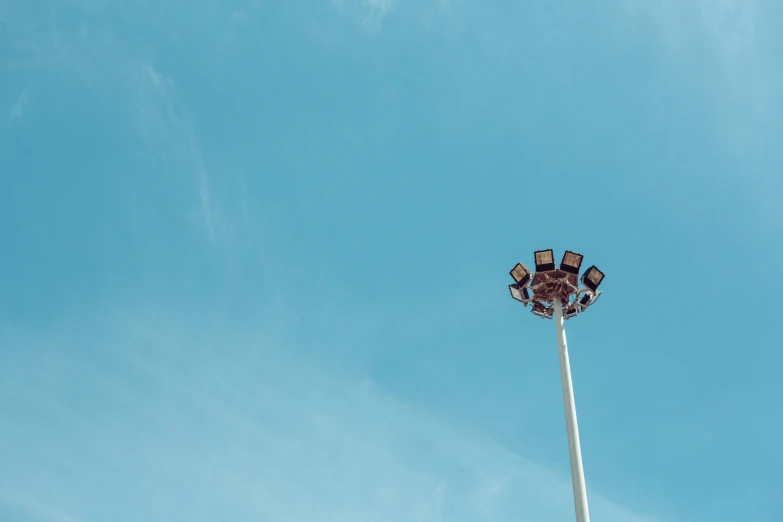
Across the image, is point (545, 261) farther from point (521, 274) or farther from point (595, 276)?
point (595, 276)

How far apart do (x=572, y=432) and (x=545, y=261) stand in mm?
6311

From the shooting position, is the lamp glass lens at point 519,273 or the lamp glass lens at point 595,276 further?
the lamp glass lens at point 595,276

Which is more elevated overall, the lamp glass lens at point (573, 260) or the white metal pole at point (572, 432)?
the lamp glass lens at point (573, 260)

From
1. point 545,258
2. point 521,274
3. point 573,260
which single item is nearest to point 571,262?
point 573,260

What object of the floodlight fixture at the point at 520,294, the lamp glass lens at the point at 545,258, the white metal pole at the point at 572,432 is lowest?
the white metal pole at the point at 572,432

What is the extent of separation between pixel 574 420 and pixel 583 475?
1.57m

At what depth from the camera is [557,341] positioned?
2027cm

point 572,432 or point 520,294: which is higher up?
point 520,294

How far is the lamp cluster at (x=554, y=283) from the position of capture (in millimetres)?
22031

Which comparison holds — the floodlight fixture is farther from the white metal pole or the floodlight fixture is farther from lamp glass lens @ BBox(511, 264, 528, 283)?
the white metal pole

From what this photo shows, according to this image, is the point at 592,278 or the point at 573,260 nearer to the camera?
the point at 573,260

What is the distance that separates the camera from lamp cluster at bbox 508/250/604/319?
22.0 meters

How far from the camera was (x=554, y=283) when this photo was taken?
72.2 ft

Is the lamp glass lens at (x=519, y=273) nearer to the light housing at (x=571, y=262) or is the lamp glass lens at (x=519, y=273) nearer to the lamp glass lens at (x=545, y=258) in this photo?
the lamp glass lens at (x=545, y=258)
